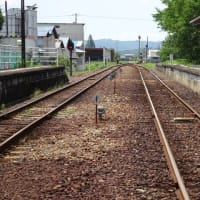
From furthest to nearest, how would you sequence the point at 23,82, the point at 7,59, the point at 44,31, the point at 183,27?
the point at 44,31 → the point at 183,27 → the point at 7,59 → the point at 23,82

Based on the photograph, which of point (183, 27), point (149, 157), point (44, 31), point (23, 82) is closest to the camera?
point (149, 157)

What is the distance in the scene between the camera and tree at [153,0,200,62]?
43219mm

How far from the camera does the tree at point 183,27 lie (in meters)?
43.2

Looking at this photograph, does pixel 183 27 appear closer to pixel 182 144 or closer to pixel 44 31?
pixel 44 31

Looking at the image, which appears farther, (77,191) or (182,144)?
(182,144)

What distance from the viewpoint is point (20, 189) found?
650 centimetres

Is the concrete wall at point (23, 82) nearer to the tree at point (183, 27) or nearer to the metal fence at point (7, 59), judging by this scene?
the metal fence at point (7, 59)

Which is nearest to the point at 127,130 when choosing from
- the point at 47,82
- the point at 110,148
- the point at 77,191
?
the point at 110,148

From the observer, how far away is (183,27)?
44250mm

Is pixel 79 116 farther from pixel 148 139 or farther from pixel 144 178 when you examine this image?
pixel 144 178

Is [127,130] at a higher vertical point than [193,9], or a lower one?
lower

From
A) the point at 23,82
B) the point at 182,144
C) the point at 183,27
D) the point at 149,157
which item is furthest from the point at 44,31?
the point at 149,157

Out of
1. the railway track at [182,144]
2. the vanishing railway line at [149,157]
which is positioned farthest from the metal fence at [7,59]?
the vanishing railway line at [149,157]

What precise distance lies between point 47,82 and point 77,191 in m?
20.5
